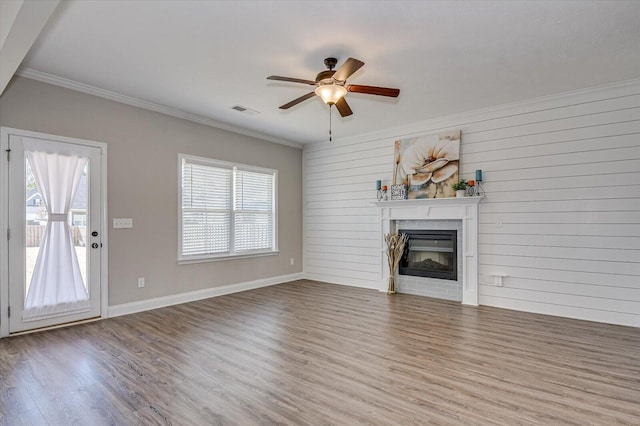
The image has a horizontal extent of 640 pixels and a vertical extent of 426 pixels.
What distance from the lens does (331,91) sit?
10.5 ft

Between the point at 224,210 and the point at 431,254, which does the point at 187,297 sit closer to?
the point at 224,210

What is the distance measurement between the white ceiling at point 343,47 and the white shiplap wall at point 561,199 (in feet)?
1.29

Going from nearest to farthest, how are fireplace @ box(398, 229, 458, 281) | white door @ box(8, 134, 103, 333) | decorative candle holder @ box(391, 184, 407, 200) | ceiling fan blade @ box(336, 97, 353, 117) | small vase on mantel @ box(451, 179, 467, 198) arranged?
ceiling fan blade @ box(336, 97, 353, 117), white door @ box(8, 134, 103, 333), small vase on mantel @ box(451, 179, 467, 198), fireplace @ box(398, 229, 458, 281), decorative candle holder @ box(391, 184, 407, 200)

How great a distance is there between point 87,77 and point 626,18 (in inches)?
205

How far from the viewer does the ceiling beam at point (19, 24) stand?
2080 mm

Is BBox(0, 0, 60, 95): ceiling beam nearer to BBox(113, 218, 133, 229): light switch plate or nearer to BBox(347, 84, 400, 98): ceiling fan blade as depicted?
BBox(113, 218, 133, 229): light switch plate

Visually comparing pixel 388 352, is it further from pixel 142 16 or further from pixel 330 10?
pixel 142 16

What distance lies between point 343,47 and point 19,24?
2.42 metres

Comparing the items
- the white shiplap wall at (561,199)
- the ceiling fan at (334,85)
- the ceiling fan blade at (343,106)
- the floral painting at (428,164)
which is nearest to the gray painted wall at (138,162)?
the ceiling fan at (334,85)

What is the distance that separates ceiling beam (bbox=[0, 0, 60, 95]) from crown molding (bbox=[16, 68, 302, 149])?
42.9 inches

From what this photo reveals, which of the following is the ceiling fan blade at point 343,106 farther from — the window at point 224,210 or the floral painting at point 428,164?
the window at point 224,210

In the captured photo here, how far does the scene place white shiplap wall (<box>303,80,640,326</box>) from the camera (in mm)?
3963

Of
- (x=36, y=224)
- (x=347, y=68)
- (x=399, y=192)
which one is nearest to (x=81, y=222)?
(x=36, y=224)

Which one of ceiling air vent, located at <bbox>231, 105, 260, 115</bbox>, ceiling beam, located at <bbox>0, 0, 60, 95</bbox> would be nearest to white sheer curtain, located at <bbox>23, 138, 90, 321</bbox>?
ceiling beam, located at <bbox>0, 0, 60, 95</bbox>
